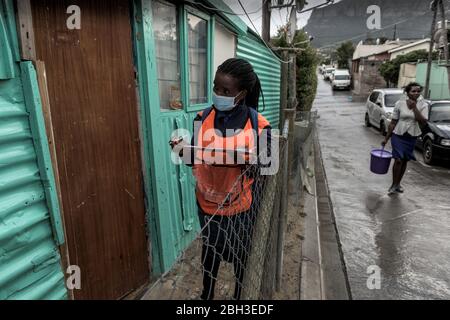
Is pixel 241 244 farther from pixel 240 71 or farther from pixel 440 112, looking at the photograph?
pixel 440 112

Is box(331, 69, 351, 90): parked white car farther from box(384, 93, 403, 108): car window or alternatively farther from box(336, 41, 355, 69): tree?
box(384, 93, 403, 108): car window

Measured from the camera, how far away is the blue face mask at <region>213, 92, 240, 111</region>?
218 cm

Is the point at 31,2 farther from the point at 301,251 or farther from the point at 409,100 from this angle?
the point at 409,100

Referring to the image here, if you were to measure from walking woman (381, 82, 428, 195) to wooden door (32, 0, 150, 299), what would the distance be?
4460mm

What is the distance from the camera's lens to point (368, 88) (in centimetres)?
3391

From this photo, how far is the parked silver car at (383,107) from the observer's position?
38.9ft

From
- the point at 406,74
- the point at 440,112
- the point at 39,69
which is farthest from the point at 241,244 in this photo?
the point at 406,74

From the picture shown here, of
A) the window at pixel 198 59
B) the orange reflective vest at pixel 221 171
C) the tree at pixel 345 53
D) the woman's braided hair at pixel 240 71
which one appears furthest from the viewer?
the tree at pixel 345 53

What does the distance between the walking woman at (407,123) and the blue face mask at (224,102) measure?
428 centimetres

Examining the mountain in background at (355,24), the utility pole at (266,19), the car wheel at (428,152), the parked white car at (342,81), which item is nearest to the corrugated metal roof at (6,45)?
the utility pole at (266,19)

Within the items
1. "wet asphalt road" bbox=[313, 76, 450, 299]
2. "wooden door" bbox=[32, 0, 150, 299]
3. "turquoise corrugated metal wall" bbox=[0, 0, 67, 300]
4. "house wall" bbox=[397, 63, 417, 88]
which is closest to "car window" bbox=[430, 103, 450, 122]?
"wet asphalt road" bbox=[313, 76, 450, 299]

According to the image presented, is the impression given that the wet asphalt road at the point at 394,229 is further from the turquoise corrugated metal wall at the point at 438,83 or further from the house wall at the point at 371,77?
the house wall at the point at 371,77

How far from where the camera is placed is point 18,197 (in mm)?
1926

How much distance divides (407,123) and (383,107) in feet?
24.6
